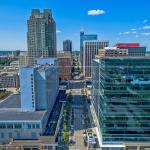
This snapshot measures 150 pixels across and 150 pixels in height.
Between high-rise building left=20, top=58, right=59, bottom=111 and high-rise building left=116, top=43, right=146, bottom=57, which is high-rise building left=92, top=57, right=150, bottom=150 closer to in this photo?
high-rise building left=20, top=58, right=59, bottom=111

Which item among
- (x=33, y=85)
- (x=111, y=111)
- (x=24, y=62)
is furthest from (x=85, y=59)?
(x=111, y=111)

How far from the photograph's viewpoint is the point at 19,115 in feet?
177

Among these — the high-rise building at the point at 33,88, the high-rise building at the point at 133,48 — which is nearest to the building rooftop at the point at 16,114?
the high-rise building at the point at 33,88

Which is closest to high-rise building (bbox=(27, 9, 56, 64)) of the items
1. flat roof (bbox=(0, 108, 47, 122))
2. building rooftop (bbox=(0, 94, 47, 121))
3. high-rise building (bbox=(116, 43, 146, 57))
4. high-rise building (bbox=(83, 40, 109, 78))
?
high-rise building (bbox=(83, 40, 109, 78))

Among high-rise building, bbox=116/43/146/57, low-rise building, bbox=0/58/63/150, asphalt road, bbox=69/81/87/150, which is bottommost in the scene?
asphalt road, bbox=69/81/87/150

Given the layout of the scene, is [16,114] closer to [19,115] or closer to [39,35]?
[19,115]

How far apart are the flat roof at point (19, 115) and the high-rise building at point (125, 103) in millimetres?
14387

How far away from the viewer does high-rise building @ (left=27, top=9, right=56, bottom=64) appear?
374 ft

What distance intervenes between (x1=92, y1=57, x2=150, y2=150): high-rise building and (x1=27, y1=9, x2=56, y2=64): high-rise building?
7274cm

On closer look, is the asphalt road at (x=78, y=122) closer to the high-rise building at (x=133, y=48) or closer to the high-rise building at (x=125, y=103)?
the high-rise building at (x=125, y=103)

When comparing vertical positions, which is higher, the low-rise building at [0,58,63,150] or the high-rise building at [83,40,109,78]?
the high-rise building at [83,40,109,78]

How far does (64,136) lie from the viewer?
50.5 metres

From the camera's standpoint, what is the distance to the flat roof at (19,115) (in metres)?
51.7

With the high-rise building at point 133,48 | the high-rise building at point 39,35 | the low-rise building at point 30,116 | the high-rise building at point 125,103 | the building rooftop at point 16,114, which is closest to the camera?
the high-rise building at point 125,103
